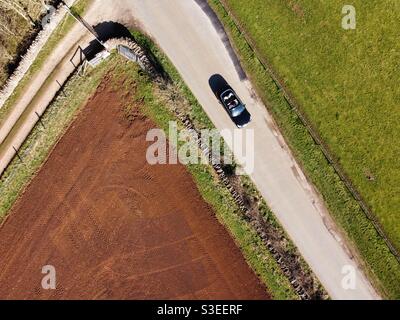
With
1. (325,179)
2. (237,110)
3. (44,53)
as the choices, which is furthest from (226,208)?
(44,53)

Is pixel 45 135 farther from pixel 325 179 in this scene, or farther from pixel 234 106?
pixel 325 179

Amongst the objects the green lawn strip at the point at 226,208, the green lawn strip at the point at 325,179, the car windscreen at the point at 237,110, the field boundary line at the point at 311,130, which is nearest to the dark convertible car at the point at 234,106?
the car windscreen at the point at 237,110

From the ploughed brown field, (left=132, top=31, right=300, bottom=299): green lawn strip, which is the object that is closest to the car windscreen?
(left=132, top=31, right=300, bottom=299): green lawn strip

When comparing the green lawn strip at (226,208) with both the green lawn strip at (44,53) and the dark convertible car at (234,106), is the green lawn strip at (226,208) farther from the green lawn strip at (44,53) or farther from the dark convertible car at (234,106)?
the green lawn strip at (44,53)

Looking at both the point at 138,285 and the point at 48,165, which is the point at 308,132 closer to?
the point at 138,285

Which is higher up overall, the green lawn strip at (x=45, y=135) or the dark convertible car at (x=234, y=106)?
the green lawn strip at (x=45, y=135)

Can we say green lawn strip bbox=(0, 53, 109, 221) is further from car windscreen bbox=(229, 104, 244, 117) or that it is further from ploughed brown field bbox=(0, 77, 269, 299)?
car windscreen bbox=(229, 104, 244, 117)

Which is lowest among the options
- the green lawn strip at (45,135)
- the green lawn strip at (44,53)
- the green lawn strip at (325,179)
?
the green lawn strip at (325,179)
